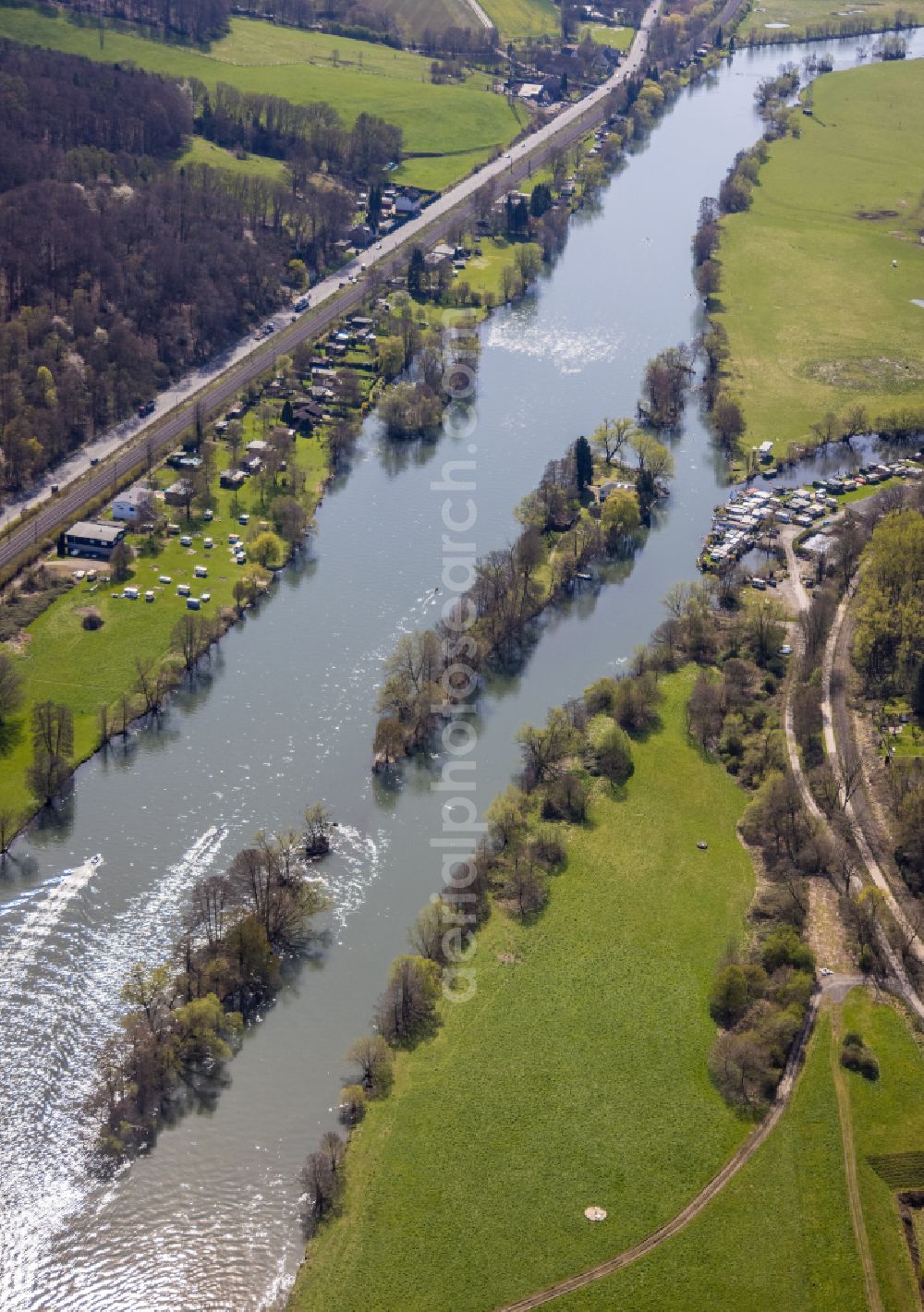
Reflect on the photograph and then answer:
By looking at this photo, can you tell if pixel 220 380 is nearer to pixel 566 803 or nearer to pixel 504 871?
pixel 566 803

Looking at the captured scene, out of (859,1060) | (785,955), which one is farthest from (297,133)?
(859,1060)

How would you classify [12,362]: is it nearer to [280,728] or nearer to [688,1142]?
[280,728]

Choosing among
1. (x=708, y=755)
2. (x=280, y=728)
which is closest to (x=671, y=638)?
(x=708, y=755)

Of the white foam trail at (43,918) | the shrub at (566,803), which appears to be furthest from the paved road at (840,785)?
the white foam trail at (43,918)

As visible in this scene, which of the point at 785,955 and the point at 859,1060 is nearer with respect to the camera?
the point at 859,1060

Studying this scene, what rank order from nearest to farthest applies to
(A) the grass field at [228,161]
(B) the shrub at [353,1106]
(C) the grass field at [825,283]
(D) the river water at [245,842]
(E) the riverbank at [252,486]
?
(D) the river water at [245,842], (B) the shrub at [353,1106], (E) the riverbank at [252,486], (C) the grass field at [825,283], (A) the grass field at [228,161]

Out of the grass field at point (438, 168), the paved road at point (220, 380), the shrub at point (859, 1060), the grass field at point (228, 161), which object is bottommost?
the shrub at point (859, 1060)

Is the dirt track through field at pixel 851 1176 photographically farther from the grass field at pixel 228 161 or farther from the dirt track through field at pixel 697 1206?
the grass field at pixel 228 161
